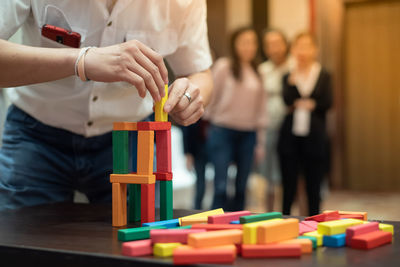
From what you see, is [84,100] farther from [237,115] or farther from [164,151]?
[237,115]

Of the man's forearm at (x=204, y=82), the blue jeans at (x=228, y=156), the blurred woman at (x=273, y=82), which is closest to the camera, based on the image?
the man's forearm at (x=204, y=82)

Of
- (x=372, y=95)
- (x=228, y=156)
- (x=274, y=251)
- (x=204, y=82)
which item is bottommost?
(x=274, y=251)

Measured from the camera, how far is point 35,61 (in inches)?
38.3

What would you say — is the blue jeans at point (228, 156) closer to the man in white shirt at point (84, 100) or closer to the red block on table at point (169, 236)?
the man in white shirt at point (84, 100)

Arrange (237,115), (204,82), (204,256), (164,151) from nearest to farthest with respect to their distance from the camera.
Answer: (204,256) < (164,151) < (204,82) < (237,115)

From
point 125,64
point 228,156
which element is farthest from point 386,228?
point 228,156

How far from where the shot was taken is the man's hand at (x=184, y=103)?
1.07m

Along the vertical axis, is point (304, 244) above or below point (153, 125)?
below

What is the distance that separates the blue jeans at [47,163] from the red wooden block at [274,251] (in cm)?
64

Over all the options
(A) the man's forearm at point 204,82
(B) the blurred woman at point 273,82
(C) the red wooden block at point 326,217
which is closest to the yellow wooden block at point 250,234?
(C) the red wooden block at point 326,217

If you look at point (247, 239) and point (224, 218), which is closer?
point (247, 239)

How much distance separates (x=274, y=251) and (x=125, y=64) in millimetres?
443

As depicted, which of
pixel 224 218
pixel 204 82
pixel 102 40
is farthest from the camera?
pixel 204 82

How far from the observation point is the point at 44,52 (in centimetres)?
97
